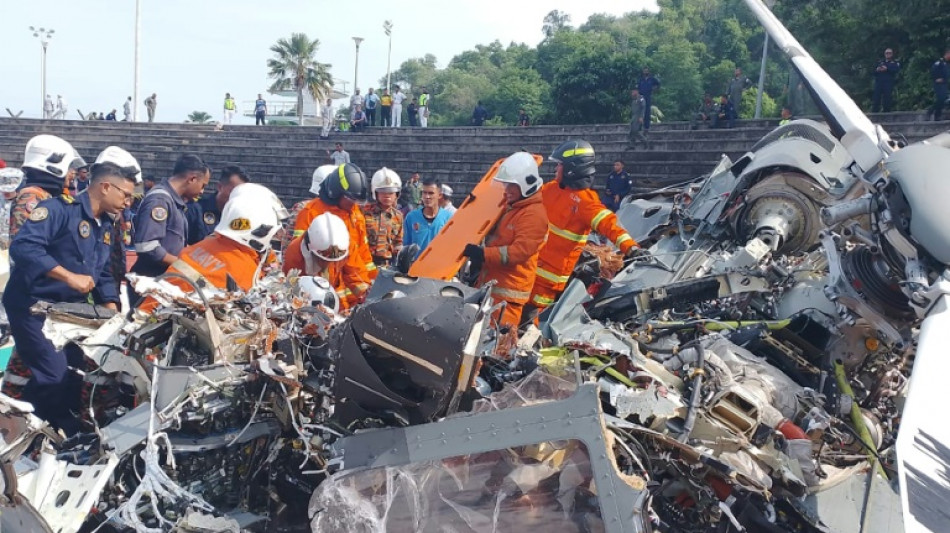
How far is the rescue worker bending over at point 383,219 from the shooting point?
7.16 metres

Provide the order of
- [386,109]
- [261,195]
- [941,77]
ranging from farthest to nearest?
[386,109] < [941,77] < [261,195]

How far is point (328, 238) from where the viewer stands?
15.5ft

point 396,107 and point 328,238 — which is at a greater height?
point 396,107

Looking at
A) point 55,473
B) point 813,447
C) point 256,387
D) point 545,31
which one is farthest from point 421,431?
point 545,31

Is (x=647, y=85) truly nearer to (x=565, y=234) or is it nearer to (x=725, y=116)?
(x=725, y=116)

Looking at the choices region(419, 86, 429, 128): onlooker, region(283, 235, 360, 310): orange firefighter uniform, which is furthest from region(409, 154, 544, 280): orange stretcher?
region(419, 86, 429, 128): onlooker

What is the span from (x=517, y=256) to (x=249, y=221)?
1.77 meters

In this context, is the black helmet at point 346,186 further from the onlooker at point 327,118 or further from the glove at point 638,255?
the onlooker at point 327,118

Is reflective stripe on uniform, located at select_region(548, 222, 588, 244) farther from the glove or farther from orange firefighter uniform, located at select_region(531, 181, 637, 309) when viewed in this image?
the glove

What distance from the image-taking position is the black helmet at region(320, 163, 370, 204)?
19.1 ft

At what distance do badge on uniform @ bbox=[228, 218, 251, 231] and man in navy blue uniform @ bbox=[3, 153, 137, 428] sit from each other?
28.2 inches

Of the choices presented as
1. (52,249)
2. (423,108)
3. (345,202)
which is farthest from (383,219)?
(423,108)

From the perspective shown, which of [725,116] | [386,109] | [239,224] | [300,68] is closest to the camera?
[239,224]

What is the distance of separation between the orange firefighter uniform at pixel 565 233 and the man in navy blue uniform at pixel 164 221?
103 inches
